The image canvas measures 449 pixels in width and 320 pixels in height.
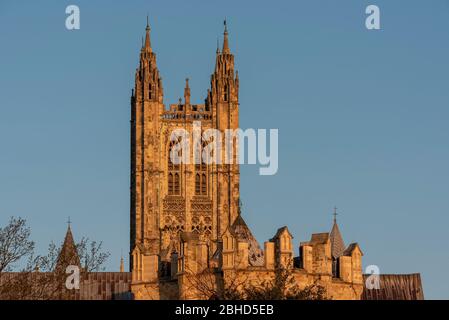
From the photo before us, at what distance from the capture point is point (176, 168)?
12838 cm

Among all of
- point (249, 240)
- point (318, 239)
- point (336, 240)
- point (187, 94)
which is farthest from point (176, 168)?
point (318, 239)

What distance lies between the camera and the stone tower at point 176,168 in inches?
4916

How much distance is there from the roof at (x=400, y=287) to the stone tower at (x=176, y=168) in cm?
3885

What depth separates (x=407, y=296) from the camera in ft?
275

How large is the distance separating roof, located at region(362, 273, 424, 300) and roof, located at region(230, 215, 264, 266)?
305 inches

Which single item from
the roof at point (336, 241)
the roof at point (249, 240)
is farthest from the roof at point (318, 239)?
the roof at point (336, 241)

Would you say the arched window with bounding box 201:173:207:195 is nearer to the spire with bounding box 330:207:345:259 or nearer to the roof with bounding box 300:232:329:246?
the spire with bounding box 330:207:345:259

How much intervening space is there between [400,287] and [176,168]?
46031 millimetres

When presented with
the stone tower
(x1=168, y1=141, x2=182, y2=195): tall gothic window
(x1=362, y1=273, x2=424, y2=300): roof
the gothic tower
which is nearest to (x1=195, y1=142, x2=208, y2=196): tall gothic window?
the stone tower

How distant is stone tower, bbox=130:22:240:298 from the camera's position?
125 metres

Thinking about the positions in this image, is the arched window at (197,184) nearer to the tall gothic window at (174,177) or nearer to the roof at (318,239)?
the tall gothic window at (174,177)

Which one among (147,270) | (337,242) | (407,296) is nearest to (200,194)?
(337,242)

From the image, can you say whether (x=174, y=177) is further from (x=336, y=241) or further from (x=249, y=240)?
(x=249, y=240)
